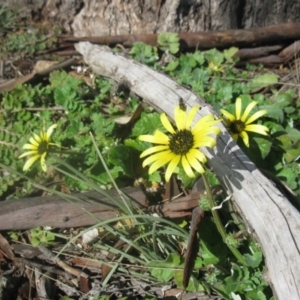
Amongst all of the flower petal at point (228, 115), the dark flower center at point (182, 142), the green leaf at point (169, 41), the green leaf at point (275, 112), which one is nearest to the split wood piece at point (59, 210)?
the flower petal at point (228, 115)

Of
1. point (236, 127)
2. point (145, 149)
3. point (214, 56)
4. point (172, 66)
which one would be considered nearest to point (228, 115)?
point (236, 127)

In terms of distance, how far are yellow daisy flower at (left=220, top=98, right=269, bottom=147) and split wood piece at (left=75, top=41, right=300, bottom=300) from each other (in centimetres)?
12

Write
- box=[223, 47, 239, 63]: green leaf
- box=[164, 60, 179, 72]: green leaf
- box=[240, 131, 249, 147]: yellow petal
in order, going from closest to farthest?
1. box=[240, 131, 249, 147]: yellow petal
2. box=[164, 60, 179, 72]: green leaf
3. box=[223, 47, 239, 63]: green leaf

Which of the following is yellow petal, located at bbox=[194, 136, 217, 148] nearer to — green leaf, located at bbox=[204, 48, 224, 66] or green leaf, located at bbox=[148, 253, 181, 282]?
green leaf, located at bbox=[148, 253, 181, 282]

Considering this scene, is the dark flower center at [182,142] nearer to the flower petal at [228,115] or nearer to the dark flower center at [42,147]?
the flower petal at [228,115]

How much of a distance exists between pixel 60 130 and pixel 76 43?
0.95 m

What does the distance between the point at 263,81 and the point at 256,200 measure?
4.54ft

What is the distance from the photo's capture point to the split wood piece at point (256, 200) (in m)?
2.22

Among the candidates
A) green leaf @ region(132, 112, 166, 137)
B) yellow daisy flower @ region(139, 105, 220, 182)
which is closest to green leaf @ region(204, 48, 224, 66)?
Result: green leaf @ region(132, 112, 166, 137)

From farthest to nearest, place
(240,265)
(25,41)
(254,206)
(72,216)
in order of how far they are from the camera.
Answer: (25,41)
(72,216)
(240,265)
(254,206)

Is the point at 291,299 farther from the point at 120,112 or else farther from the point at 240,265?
the point at 120,112

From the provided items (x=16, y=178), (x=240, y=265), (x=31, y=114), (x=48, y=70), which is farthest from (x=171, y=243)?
(x=48, y=70)

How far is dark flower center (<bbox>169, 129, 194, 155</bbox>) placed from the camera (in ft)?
7.75

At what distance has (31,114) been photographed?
366cm
